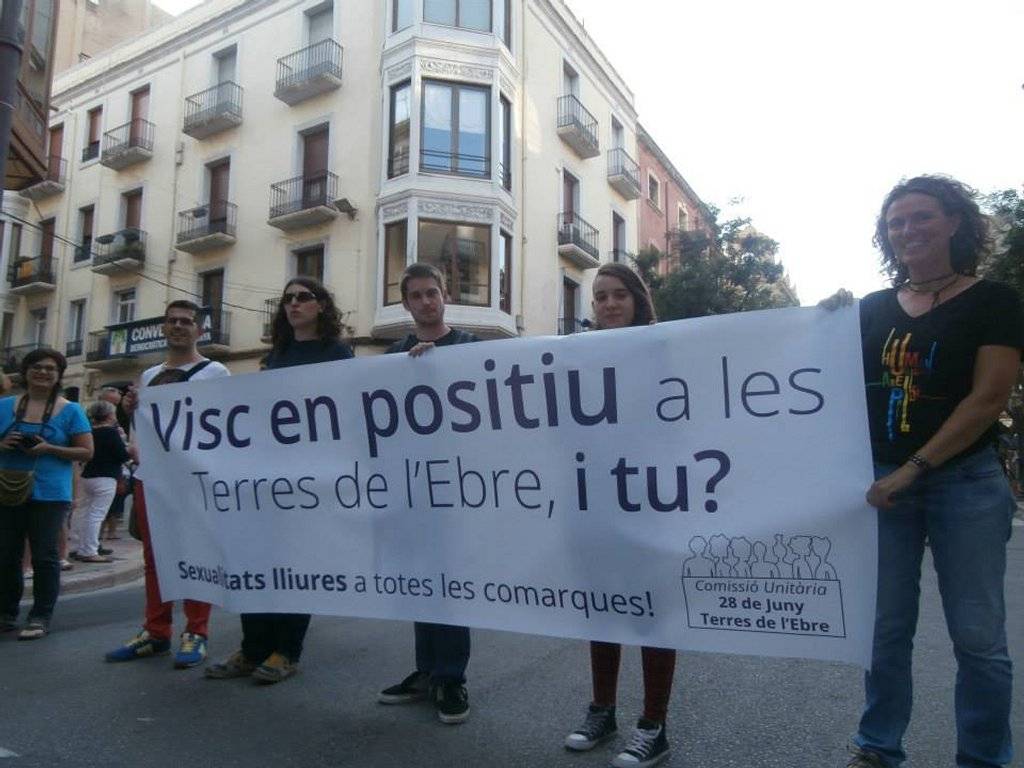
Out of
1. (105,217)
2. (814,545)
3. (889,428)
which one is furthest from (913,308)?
(105,217)

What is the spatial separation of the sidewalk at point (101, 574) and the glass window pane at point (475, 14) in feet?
51.9

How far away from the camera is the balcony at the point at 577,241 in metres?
22.5

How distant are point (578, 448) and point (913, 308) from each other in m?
1.23

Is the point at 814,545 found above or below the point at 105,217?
below

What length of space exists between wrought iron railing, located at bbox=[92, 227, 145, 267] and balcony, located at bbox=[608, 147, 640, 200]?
1422cm

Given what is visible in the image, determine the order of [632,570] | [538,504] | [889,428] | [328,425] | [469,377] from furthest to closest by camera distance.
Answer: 1. [328,425]
2. [469,377]
3. [538,504]
4. [632,570]
5. [889,428]

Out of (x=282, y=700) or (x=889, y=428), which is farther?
(x=282, y=700)

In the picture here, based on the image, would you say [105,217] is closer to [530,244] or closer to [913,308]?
[530,244]

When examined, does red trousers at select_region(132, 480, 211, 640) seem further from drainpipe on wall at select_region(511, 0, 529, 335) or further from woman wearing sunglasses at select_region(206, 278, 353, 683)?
drainpipe on wall at select_region(511, 0, 529, 335)

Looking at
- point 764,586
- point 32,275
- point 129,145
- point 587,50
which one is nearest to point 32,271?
point 32,275

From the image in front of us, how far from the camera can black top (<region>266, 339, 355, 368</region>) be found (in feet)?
12.7

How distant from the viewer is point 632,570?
288cm

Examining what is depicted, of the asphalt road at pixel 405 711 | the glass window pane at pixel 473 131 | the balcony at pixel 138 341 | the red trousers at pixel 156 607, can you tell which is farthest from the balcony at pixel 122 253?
the red trousers at pixel 156 607

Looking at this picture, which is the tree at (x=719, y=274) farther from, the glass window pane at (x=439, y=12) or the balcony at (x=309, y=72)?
the balcony at (x=309, y=72)
